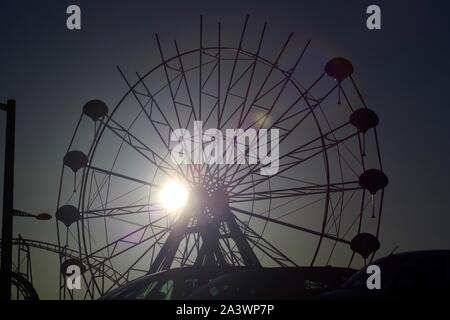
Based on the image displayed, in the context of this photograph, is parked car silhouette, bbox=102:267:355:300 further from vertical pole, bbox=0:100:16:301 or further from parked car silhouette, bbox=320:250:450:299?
vertical pole, bbox=0:100:16:301

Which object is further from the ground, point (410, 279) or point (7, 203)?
point (7, 203)

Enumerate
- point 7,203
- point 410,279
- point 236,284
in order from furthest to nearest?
point 7,203, point 236,284, point 410,279

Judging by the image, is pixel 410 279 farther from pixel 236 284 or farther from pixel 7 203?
pixel 7 203

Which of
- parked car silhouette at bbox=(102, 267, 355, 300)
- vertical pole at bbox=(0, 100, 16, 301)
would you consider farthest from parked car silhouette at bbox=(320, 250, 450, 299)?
vertical pole at bbox=(0, 100, 16, 301)

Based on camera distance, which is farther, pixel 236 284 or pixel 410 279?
pixel 236 284

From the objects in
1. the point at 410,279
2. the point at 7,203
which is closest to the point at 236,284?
the point at 410,279

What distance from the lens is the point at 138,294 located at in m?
11.3

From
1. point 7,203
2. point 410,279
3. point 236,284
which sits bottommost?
point 410,279

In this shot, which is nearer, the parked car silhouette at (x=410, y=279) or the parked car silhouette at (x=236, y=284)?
the parked car silhouette at (x=410, y=279)

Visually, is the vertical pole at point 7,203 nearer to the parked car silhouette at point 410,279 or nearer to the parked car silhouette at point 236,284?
the parked car silhouette at point 236,284

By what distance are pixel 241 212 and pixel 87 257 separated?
15.1ft

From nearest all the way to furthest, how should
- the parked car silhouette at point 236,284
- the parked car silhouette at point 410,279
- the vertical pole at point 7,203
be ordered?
1. the parked car silhouette at point 410,279
2. the parked car silhouette at point 236,284
3. the vertical pole at point 7,203

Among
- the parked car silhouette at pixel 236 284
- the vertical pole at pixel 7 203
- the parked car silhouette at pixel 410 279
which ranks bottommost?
the parked car silhouette at pixel 410 279

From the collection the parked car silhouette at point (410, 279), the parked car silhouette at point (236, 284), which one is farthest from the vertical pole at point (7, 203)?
the parked car silhouette at point (410, 279)
